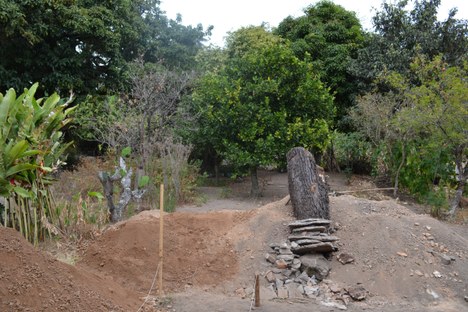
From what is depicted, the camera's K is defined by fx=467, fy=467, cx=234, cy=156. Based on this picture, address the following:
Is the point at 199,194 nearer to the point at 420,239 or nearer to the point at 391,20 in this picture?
the point at 420,239

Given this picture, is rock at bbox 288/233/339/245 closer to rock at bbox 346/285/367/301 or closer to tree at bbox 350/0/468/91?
rock at bbox 346/285/367/301

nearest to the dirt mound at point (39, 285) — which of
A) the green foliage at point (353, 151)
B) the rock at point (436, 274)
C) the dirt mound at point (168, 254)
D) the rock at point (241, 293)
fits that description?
the dirt mound at point (168, 254)

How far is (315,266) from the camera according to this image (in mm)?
6488

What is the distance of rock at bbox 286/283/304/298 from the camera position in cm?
607

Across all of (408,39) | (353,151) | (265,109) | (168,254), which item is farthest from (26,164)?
(408,39)

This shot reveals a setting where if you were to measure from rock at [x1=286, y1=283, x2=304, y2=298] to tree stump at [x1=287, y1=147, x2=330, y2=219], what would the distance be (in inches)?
61.1

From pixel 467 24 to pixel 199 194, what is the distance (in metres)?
11.4

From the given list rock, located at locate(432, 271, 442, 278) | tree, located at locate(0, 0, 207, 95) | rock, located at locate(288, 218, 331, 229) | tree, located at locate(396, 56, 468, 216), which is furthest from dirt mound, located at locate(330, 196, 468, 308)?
tree, located at locate(0, 0, 207, 95)

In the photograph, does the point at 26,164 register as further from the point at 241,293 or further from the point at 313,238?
the point at 313,238

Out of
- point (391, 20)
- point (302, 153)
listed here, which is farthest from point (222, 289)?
point (391, 20)

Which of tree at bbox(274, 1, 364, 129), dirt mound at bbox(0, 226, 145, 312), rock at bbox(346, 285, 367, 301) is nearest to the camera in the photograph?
dirt mound at bbox(0, 226, 145, 312)

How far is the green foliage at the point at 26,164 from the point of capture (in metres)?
6.32

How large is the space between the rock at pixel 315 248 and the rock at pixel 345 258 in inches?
6.0

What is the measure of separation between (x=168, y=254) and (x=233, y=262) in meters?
0.97
